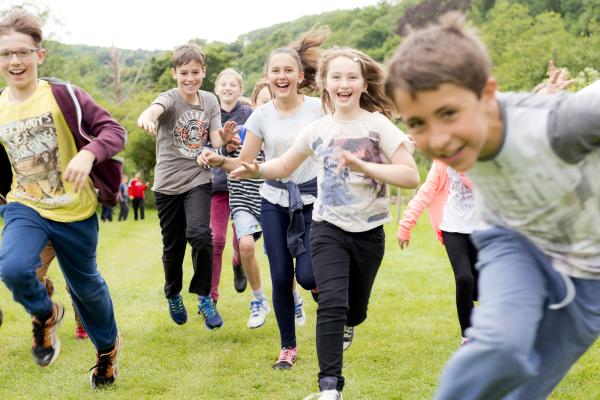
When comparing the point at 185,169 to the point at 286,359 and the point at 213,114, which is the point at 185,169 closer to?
the point at 213,114

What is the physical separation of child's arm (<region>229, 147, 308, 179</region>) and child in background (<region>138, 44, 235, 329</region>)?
1780 mm

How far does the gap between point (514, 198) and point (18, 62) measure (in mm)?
3501

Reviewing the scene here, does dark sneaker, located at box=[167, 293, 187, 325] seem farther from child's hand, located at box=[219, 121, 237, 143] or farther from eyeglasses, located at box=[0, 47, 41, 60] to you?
eyeglasses, located at box=[0, 47, 41, 60]

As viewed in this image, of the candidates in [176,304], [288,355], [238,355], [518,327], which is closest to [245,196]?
[176,304]

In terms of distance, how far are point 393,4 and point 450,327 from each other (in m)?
120

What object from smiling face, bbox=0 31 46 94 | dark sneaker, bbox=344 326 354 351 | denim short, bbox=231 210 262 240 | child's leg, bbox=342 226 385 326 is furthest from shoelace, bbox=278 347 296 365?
smiling face, bbox=0 31 46 94

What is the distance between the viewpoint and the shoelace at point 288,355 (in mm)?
6047

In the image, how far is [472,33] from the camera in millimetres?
2959

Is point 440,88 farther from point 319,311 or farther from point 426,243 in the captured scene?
point 426,243

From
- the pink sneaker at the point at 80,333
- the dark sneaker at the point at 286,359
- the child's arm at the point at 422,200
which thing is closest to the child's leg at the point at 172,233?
the pink sneaker at the point at 80,333

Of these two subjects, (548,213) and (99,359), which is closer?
(548,213)

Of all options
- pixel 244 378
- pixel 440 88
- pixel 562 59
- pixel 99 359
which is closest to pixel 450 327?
pixel 244 378

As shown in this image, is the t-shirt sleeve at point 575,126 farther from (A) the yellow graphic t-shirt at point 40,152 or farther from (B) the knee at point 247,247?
(B) the knee at point 247,247

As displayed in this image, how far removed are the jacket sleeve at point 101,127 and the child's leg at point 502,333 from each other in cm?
282
